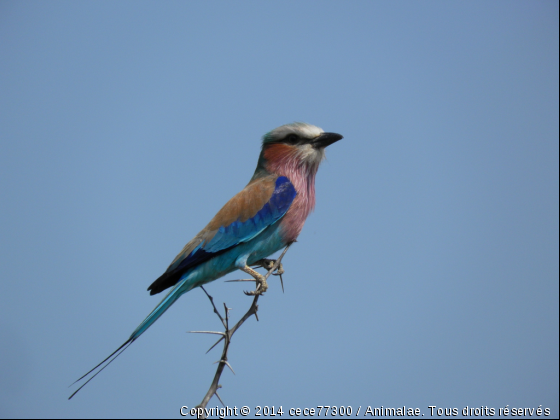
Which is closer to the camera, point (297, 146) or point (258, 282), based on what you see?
point (258, 282)

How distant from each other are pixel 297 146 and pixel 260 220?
914mm

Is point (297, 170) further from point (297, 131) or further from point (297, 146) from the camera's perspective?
point (297, 131)

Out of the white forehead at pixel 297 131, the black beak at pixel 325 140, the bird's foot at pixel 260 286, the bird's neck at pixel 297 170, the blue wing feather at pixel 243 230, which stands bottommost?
the bird's foot at pixel 260 286

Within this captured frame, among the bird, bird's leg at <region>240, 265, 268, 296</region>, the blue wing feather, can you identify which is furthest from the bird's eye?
bird's leg at <region>240, 265, 268, 296</region>

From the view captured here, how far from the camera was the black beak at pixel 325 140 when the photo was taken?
206 inches

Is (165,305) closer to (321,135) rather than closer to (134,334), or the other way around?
(134,334)

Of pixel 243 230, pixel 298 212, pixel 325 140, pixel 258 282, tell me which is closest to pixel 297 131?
pixel 325 140

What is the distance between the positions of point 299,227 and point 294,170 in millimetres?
588

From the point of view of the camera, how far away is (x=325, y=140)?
17.2 feet

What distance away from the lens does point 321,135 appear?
5277 mm

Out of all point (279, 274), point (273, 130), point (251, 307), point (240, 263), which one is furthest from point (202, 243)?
point (273, 130)

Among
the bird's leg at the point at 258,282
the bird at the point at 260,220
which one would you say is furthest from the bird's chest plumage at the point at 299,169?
the bird's leg at the point at 258,282

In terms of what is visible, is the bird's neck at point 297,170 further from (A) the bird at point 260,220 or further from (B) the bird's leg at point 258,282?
(B) the bird's leg at point 258,282

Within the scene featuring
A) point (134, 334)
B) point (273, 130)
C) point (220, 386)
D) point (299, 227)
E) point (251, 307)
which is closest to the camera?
point (220, 386)
